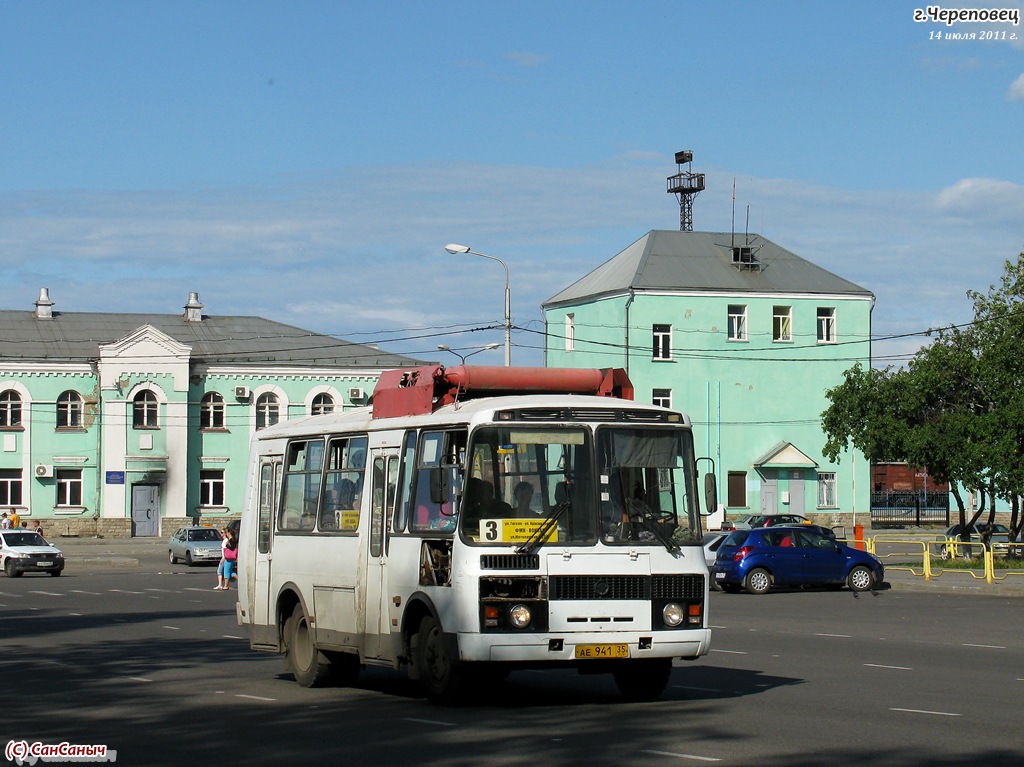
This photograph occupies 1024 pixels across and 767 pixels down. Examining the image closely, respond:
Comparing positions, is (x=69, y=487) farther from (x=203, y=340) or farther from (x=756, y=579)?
(x=756, y=579)

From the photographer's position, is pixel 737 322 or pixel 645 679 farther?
pixel 737 322

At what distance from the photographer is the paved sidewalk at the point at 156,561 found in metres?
32.5

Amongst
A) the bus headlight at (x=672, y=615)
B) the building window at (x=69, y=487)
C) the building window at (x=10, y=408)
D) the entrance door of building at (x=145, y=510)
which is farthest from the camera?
the entrance door of building at (x=145, y=510)

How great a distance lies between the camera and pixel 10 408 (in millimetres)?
65750

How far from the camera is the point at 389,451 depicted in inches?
563

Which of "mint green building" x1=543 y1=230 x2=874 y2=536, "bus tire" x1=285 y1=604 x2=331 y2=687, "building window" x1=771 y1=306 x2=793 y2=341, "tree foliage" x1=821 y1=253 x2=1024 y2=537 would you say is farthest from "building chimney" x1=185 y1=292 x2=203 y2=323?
"bus tire" x1=285 y1=604 x2=331 y2=687

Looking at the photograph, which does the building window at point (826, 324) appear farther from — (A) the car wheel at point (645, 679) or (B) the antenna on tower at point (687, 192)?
(A) the car wheel at point (645, 679)

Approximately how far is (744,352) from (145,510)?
89.3ft

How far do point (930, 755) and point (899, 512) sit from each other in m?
70.9

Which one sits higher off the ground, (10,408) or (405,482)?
(10,408)

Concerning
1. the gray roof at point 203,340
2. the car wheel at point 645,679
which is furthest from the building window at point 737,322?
the car wheel at point 645,679

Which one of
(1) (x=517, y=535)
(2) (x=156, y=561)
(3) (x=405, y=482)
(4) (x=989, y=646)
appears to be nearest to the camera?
(1) (x=517, y=535)

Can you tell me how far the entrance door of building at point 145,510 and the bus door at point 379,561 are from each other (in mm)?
54094

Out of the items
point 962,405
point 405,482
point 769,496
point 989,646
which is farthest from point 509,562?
point 769,496
